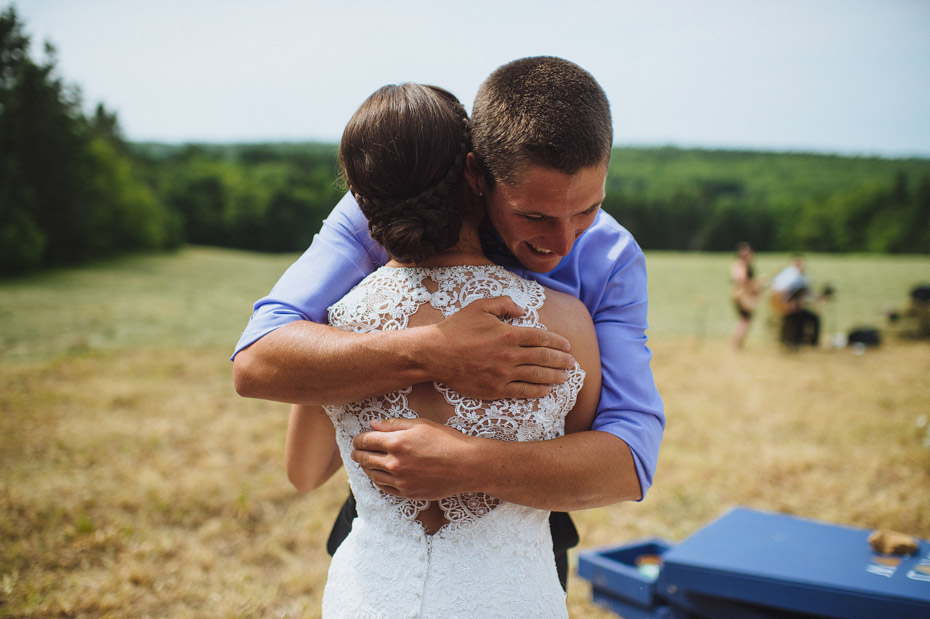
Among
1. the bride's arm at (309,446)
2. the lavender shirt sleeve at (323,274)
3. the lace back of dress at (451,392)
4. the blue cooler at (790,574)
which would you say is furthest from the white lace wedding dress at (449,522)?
the blue cooler at (790,574)

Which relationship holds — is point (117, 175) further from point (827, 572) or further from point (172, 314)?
point (827, 572)

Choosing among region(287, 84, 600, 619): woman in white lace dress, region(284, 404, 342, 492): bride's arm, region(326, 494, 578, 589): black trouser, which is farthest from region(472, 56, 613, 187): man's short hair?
region(326, 494, 578, 589): black trouser

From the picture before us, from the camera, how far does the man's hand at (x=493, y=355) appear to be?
1.30 meters

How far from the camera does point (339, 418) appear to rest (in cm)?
152

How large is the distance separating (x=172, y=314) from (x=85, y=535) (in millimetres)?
11565

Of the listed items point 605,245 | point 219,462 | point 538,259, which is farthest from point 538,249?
point 219,462

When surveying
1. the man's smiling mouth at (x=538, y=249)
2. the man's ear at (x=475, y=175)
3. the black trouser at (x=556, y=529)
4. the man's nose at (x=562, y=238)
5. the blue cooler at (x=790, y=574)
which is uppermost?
the man's ear at (x=475, y=175)

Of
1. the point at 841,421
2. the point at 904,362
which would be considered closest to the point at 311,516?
the point at 841,421

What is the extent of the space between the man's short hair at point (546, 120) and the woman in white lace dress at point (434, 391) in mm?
111

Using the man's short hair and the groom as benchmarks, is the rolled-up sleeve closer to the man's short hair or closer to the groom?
the groom

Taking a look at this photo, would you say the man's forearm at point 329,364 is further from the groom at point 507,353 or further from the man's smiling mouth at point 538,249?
the man's smiling mouth at point 538,249

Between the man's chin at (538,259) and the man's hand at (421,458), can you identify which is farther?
the man's chin at (538,259)

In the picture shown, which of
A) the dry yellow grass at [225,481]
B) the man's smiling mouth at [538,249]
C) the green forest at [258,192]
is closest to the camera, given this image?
the man's smiling mouth at [538,249]

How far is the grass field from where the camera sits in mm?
4000
